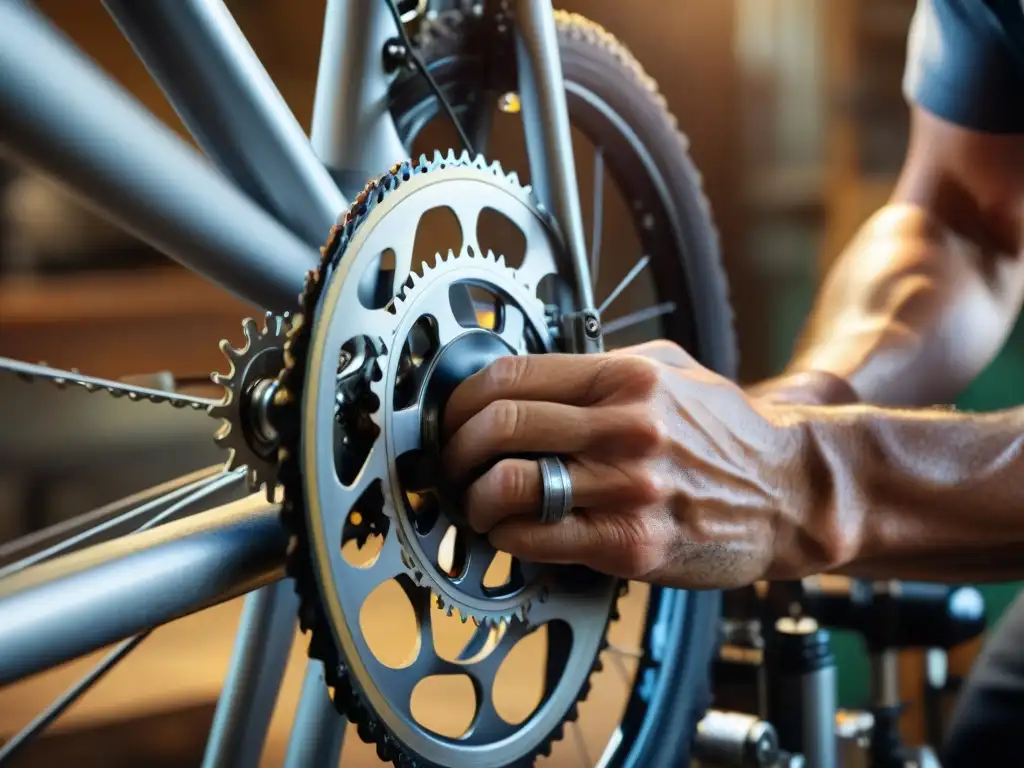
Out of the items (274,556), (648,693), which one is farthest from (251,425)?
(648,693)

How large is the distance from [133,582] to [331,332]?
102 millimetres

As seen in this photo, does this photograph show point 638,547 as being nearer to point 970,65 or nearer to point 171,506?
point 171,506

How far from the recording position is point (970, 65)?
2.71 ft

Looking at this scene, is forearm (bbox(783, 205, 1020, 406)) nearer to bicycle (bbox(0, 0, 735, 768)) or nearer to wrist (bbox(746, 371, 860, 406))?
wrist (bbox(746, 371, 860, 406))

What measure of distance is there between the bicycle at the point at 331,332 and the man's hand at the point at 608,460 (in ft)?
0.08

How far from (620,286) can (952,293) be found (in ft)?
0.91

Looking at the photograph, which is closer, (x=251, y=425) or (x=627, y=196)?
(x=251, y=425)

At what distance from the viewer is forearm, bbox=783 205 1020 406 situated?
754 mm

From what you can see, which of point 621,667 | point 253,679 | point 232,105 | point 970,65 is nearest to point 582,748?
point 621,667

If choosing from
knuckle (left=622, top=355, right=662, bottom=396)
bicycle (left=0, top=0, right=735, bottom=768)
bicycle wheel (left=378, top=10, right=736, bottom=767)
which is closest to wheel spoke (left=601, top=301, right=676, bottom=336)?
bicycle wheel (left=378, top=10, right=736, bottom=767)

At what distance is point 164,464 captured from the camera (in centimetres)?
109

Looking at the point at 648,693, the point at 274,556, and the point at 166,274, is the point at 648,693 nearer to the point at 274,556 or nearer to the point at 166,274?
the point at 274,556

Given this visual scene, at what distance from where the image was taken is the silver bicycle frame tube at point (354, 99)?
0.50 meters

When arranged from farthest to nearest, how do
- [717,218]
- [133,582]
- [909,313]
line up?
[717,218] < [909,313] < [133,582]
